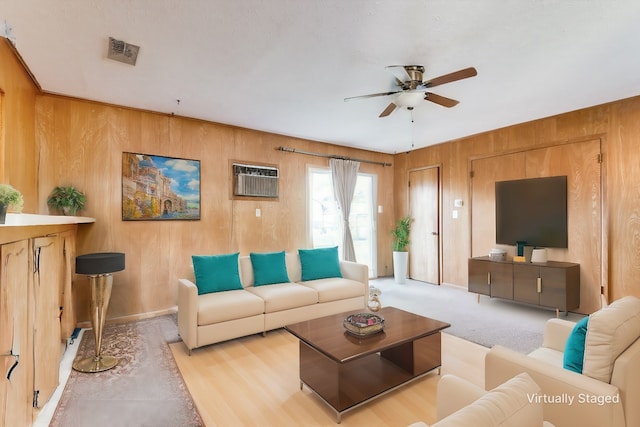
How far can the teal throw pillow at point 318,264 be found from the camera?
4160 millimetres

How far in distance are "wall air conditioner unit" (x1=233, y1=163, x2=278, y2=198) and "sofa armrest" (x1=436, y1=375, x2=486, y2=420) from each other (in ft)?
12.5

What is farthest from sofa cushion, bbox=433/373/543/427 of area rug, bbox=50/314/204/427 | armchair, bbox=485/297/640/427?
area rug, bbox=50/314/204/427

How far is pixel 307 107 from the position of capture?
12.6 ft

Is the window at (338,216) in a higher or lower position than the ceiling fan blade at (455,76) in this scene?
lower

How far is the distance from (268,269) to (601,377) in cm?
310

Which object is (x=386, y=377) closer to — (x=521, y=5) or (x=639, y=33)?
(x=521, y=5)

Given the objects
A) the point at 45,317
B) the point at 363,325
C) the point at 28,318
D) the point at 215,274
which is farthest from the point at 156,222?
the point at 363,325

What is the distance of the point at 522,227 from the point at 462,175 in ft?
4.26

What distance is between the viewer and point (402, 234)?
6.14m

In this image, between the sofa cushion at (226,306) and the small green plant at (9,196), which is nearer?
the small green plant at (9,196)

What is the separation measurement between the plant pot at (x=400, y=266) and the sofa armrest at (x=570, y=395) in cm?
444

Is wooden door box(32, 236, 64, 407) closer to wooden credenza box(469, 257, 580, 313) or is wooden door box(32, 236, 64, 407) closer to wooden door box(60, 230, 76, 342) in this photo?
wooden door box(60, 230, 76, 342)

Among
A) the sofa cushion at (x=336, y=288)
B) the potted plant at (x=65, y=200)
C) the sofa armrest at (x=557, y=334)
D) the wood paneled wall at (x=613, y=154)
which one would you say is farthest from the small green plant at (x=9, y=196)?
the wood paneled wall at (x=613, y=154)

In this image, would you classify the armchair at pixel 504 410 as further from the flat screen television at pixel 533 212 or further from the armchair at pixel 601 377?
the flat screen television at pixel 533 212
